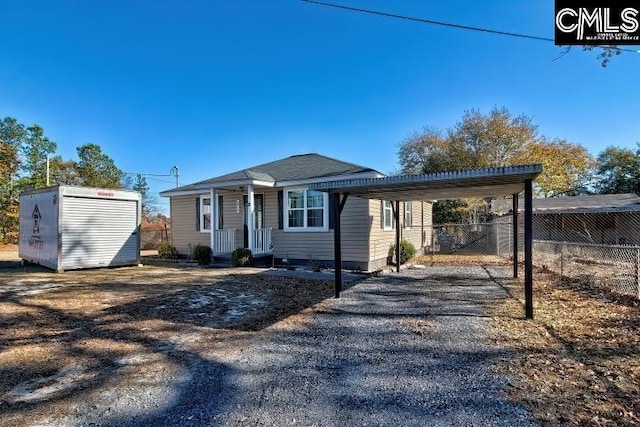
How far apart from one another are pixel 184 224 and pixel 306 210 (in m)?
5.86

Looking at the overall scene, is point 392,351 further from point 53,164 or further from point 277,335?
point 53,164

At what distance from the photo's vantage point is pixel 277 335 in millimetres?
4855

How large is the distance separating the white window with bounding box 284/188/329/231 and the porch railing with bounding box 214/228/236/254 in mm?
2252

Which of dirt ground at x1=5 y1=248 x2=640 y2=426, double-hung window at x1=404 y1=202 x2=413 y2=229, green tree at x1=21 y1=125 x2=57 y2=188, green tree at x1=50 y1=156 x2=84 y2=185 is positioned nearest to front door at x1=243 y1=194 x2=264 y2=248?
dirt ground at x1=5 y1=248 x2=640 y2=426

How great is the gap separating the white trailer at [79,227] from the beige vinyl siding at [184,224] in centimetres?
220

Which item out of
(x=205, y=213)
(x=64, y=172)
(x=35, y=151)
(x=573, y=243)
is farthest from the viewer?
(x=64, y=172)

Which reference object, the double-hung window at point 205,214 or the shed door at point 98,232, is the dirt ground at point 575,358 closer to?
the double-hung window at point 205,214

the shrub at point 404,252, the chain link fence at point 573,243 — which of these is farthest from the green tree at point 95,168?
the chain link fence at point 573,243

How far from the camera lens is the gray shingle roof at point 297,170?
11.9 meters

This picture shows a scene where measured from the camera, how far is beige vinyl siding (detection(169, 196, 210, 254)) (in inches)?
581

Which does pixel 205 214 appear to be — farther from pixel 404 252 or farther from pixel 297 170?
→ pixel 404 252

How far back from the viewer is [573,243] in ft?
28.5

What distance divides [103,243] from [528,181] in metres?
12.0

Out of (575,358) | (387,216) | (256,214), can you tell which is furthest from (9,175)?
(575,358)
